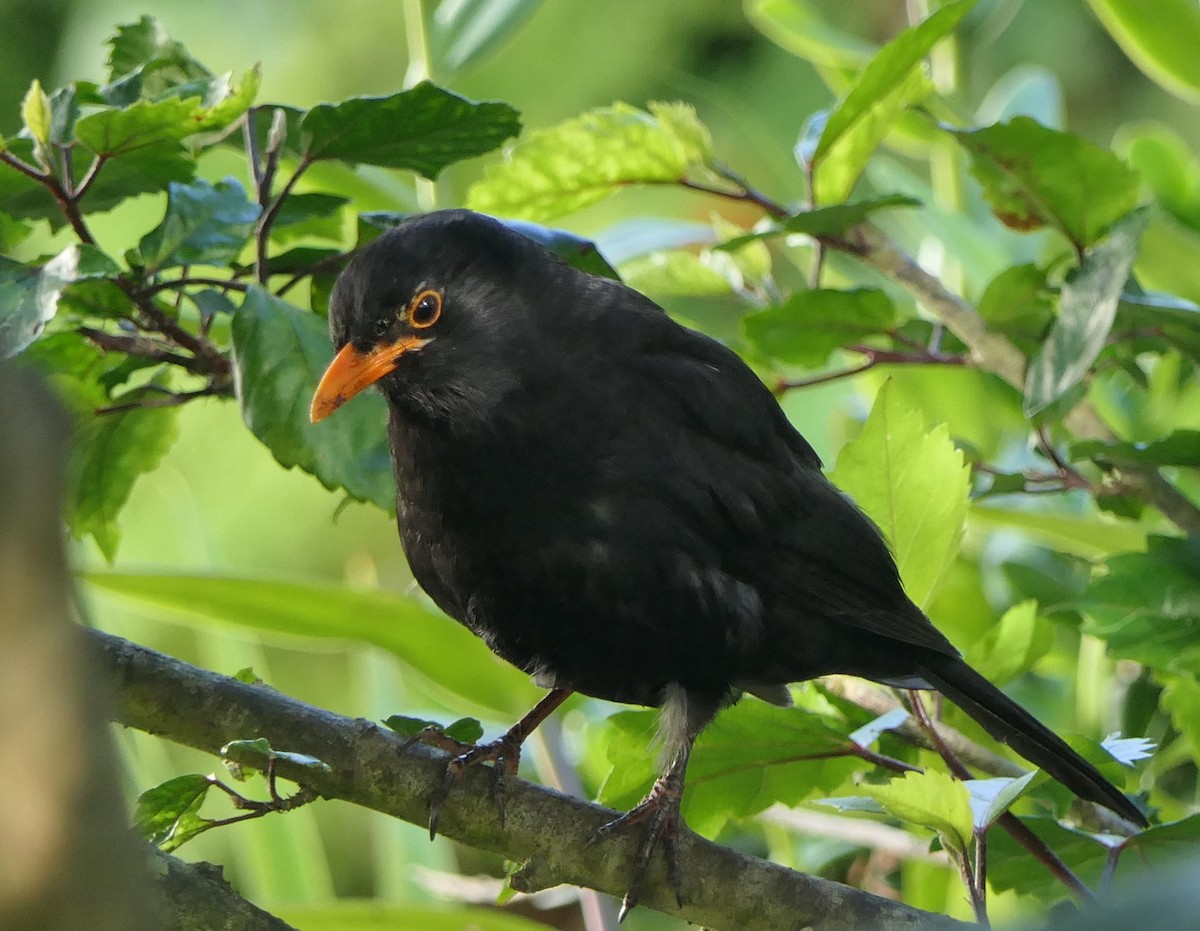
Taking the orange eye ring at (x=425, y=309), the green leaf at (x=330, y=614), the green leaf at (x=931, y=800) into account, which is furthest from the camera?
the green leaf at (x=330, y=614)

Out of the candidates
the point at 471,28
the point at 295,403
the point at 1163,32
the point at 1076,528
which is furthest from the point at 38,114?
the point at 1163,32

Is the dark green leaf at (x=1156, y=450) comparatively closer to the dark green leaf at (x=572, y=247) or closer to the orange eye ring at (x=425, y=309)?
the dark green leaf at (x=572, y=247)

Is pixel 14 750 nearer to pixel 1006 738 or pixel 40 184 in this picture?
pixel 40 184

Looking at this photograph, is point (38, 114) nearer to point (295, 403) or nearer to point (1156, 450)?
point (295, 403)

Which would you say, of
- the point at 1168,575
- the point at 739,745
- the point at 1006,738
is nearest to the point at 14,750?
the point at 739,745

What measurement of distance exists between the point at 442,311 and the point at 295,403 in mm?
336

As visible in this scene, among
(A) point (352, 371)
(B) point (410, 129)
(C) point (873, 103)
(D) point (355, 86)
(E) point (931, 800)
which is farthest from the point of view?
(D) point (355, 86)

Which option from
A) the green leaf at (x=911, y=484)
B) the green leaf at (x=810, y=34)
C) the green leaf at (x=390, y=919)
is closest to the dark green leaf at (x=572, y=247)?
the green leaf at (x=911, y=484)

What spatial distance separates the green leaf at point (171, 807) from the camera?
127 cm

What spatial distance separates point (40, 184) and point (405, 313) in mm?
448

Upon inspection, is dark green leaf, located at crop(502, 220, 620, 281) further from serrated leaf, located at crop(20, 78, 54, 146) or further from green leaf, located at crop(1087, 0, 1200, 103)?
green leaf, located at crop(1087, 0, 1200, 103)

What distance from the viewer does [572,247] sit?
1602 millimetres

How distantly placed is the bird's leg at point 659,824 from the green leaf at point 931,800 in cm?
26

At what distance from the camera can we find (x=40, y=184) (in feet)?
4.53
